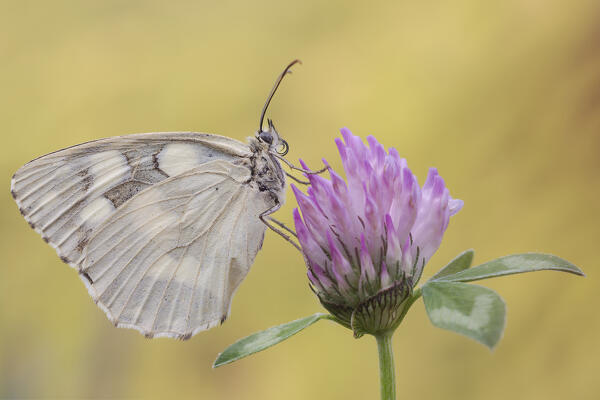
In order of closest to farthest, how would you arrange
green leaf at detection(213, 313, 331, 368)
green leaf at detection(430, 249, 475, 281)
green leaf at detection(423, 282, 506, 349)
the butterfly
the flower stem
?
green leaf at detection(423, 282, 506, 349) < the flower stem < green leaf at detection(213, 313, 331, 368) < green leaf at detection(430, 249, 475, 281) < the butterfly

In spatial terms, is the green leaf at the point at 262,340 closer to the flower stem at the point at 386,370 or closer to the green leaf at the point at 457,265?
the flower stem at the point at 386,370

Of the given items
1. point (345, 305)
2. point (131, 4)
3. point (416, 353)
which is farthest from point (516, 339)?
point (131, 4)

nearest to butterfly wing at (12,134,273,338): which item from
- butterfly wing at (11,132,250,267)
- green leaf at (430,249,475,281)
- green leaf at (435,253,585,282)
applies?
butterfly wing at (11,132,250,267)

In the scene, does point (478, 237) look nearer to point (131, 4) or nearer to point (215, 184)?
point (215, 184)

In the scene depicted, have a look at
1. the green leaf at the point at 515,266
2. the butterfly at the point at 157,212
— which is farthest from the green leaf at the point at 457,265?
the butterfly at the point at 157,212

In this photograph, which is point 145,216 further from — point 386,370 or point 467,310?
point 467,310

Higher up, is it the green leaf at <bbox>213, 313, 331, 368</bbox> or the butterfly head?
the butterfly head

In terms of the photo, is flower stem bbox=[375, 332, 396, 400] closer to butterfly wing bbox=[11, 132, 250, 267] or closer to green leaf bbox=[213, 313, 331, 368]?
green leaf bbox=[213, 313, 331, 368]
